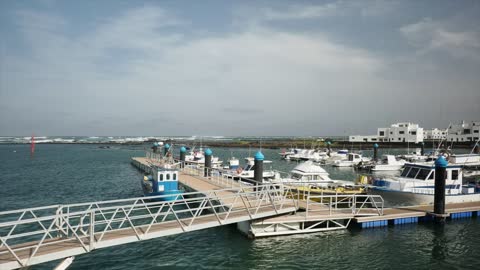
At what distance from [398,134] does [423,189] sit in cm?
11894

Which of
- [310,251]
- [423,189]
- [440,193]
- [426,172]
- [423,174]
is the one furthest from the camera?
[423,174]

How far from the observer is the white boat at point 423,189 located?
2545 centimetres

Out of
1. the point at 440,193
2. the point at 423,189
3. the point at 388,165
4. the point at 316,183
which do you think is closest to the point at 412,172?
the point at 423,189

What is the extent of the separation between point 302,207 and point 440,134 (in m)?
146

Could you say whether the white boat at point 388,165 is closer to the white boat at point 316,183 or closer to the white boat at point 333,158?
the white boat at point 333,158

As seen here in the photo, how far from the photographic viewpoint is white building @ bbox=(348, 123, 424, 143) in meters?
129

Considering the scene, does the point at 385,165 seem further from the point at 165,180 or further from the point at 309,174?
the point at 165,180

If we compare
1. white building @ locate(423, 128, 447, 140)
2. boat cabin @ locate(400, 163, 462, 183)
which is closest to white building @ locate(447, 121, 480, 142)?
white building @ locate(423, 128, 447, 140)

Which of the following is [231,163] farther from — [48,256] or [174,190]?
[48,256]

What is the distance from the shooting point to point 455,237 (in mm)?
19922

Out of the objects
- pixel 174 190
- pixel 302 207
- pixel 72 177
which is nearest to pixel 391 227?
pixel 302 207

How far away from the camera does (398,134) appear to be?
13475 cm

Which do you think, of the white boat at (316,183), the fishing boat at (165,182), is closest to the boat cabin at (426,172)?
the white boat at (316,183)

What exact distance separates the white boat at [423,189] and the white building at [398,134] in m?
112
